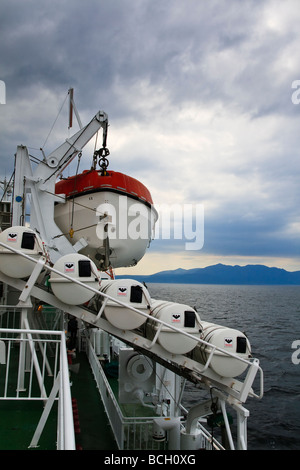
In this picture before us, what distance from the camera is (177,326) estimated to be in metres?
7.68

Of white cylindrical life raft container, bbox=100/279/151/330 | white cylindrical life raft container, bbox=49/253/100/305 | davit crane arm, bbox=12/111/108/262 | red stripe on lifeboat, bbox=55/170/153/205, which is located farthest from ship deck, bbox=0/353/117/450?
red stripe on lifeboat, bbox=55/170/153/205

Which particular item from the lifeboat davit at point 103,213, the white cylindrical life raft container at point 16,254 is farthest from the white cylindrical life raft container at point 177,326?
the lifeboat davit at point 103,213

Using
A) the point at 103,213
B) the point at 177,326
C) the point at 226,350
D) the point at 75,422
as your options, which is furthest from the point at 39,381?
the point at 103,213

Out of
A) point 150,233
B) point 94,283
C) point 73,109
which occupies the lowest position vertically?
point 94,283

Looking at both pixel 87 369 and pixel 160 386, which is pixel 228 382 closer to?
pixel 160 386

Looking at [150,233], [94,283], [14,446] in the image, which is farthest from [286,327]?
[14,446]

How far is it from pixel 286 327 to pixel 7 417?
40.5m

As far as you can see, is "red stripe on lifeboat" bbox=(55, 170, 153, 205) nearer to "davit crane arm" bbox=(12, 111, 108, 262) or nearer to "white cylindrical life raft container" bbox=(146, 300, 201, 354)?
"davit crane arm" bbox=(12, 111, 108, 262)

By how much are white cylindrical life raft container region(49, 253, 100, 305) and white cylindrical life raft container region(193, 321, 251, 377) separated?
105 inches

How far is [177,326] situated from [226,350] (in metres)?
1.14

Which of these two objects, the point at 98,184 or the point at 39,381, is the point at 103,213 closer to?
the point at 98,184

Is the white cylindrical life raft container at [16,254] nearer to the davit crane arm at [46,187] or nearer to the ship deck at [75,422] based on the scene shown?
the ship deck at [75,422]

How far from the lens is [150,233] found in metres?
14.0

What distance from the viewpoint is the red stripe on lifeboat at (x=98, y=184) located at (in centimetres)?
1215
